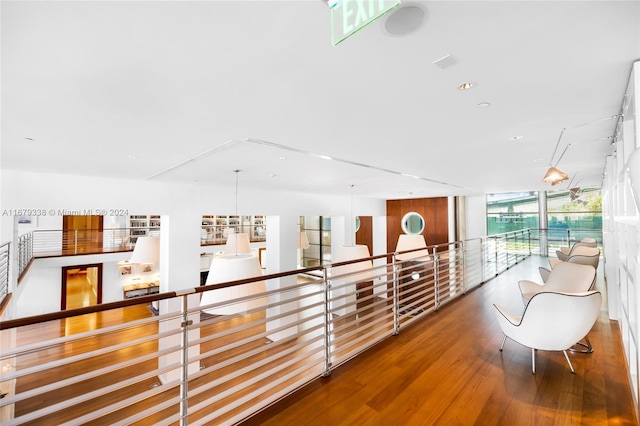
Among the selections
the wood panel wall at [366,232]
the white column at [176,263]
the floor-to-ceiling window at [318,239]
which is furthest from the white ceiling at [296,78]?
the floor-to-ceiling window at [318,239]

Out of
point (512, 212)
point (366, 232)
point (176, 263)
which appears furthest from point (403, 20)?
point (512, 212)

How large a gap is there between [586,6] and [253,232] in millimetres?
12025

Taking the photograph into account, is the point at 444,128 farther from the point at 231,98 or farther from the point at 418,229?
the point at 418,229

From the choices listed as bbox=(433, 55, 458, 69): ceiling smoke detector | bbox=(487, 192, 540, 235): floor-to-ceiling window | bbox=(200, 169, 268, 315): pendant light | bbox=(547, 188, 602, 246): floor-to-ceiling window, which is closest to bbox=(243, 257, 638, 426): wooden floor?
bbox=(200, 169, 268, 315): pendant light

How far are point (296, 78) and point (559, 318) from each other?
2697 millimetres

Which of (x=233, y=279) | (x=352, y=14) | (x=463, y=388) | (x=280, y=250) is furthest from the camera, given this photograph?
(x=280, y=250)

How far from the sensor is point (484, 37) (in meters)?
1.31

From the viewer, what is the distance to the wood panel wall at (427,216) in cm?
924

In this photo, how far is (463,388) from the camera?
236 cm

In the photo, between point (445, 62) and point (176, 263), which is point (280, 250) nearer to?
point (176, 263)

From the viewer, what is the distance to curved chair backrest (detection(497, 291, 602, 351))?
2.38 m

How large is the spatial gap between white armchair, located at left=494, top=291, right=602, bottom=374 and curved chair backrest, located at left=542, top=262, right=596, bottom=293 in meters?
0.86

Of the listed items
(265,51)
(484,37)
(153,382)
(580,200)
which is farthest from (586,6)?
(580,200)

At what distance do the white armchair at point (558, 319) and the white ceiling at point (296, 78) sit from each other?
1.41 m
